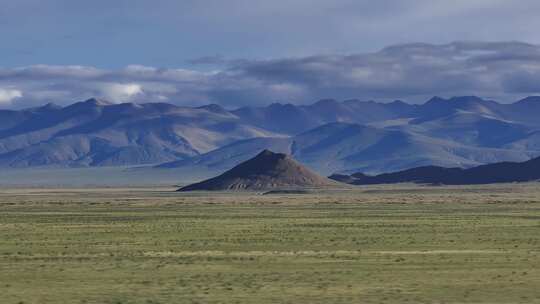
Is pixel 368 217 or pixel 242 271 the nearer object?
pixel 242 271

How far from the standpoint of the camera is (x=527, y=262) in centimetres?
5253

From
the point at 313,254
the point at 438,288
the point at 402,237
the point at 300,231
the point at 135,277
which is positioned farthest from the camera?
the point at 300,231

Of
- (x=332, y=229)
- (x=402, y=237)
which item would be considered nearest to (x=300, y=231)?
(x=332, y=229)

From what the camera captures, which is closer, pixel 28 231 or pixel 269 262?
pixel 269 262

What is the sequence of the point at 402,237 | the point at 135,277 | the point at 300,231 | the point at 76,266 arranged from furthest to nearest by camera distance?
the point at 300,231 < the point at 402,237 < the point at 76,266 < the point at 135,277

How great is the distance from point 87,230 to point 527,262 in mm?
38419

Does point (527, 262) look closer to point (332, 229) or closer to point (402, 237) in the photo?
point (402, 237)

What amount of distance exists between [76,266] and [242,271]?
25.3 ft

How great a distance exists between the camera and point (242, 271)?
4922 centimetres

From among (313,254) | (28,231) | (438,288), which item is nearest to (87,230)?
(28,231)

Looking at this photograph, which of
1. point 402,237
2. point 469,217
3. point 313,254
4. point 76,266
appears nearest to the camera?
point 76,266

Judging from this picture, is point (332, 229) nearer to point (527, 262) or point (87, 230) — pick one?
point (87, 230)

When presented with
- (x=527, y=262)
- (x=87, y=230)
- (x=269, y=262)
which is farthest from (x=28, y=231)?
(x=527, y=262)

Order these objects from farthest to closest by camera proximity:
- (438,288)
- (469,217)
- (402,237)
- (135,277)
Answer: (469,217) → (402,237) → (135,277) → (438,288)
